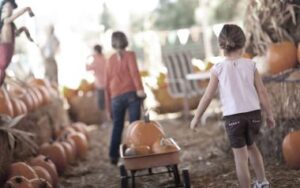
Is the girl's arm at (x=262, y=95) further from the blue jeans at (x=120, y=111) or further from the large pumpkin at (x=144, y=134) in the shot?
the blue jeans at (x=120, y=111)

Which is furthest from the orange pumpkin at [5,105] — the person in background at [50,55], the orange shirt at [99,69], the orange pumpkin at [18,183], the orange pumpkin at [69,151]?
the orange shirt at [99,69]

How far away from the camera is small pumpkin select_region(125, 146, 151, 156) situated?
16.0 feet

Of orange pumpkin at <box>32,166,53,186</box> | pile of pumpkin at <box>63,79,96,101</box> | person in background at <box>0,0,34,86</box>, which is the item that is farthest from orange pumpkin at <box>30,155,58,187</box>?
pile of pumpkin at <box>63,79,96,101</box>

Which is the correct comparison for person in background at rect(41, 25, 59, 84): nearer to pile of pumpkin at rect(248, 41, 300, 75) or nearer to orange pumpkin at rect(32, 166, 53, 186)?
orange pumpkin at rect(32, 166, 53, 186)

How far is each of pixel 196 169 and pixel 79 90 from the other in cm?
661

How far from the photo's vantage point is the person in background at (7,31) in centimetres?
516

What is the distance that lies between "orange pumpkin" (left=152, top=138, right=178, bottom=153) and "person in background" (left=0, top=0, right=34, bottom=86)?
1605 mm

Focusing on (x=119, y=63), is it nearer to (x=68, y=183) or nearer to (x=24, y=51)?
(x=68, y=183)

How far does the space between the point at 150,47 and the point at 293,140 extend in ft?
36.7

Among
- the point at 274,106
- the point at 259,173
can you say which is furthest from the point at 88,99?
the point at 259,173

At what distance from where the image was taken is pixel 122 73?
22.2 feet

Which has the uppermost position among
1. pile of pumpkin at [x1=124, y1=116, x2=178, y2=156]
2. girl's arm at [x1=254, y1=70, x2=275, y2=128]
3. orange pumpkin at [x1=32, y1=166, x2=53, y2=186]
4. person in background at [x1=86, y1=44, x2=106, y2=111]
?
person in background at [x1=86, y1=44, x2=106, y2=111]

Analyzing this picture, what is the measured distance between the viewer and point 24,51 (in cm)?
1455

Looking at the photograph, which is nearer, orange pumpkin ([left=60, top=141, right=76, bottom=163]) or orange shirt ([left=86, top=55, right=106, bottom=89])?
orange pumpkin ([left=60, top=141, right=76, bottom=163])
